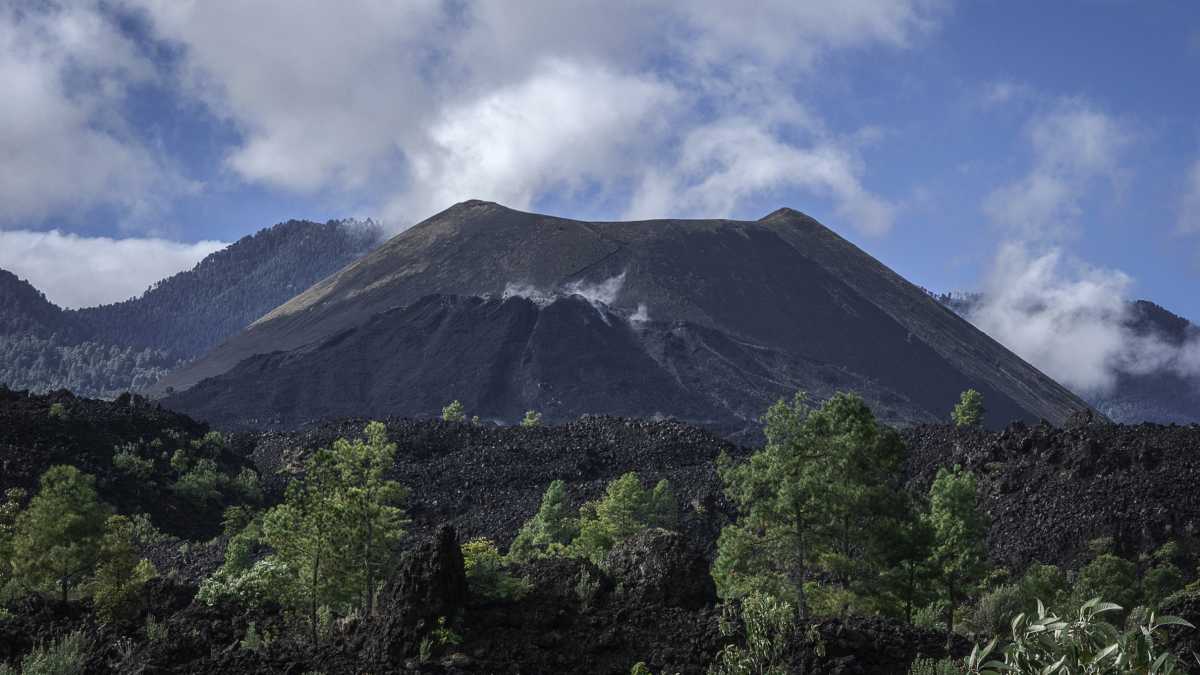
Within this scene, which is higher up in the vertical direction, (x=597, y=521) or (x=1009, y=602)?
(x=597, y=521)

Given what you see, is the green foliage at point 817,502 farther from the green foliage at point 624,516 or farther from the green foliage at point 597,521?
the green foliage at point 597,521

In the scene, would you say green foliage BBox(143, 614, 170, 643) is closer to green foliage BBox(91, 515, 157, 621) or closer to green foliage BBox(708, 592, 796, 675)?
green foliage BBox(91, 515, 157, 621)

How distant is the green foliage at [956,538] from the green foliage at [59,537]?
820 inches

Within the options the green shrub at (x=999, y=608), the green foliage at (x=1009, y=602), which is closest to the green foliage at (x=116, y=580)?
the green foliage at (x=1009, y=602)

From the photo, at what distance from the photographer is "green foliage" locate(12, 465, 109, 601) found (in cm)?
2873

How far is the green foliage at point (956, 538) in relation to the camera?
3219 centimetres

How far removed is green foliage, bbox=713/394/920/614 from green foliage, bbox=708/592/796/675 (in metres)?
9.43

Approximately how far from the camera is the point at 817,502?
26719mm

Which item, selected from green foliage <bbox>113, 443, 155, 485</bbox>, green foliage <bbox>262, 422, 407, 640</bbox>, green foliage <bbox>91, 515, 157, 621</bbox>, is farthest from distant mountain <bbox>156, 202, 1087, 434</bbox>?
green foliage <bbox>262, 422, 407, 640</bbox>

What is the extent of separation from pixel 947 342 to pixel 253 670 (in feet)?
592

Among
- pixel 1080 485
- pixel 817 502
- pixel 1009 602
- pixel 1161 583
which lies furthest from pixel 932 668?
pixel 1080 485

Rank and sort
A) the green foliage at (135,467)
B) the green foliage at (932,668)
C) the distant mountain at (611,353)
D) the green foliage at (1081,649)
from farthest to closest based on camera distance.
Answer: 1. the distant mountain at (611,353)
2. the green foliage at (135,467)
3. the green foliage at (932,668)
4. the green foliage at (1081,649)

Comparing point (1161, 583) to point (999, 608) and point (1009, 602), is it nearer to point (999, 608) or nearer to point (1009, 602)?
point (1009, 602)

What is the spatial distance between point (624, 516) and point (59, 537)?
2328 centimetres
